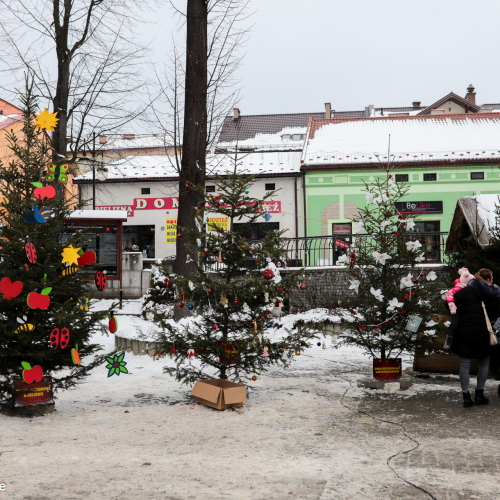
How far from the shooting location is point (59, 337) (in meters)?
5.92

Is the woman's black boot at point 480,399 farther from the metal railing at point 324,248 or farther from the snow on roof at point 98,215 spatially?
the snow on roof at point 98,215

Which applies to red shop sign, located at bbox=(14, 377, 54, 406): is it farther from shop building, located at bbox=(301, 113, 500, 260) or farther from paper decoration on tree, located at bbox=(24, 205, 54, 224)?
shop building, located at bbox=(301, 113, 500, 260)

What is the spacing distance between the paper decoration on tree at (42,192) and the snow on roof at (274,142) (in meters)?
27.8

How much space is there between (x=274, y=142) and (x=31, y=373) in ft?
107

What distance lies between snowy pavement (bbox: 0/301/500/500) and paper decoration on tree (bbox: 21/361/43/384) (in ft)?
1.52

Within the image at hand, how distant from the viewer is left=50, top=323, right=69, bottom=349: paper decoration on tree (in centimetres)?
586

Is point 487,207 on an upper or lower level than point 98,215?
lower

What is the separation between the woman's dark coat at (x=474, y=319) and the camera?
21.4ft

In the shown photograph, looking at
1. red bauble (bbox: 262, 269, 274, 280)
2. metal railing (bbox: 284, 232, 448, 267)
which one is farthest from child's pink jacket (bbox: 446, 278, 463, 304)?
metal railing (bbox: 284, 232, 448, 267)

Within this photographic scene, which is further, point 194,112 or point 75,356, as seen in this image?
point 194,112

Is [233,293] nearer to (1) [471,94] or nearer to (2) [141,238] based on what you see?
(2) [141,238]

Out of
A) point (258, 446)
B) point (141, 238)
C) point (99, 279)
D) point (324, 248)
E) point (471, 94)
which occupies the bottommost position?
point (258, 446)

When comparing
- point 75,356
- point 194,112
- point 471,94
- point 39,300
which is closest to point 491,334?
point 75,356

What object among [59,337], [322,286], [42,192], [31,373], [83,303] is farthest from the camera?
[322,286]
